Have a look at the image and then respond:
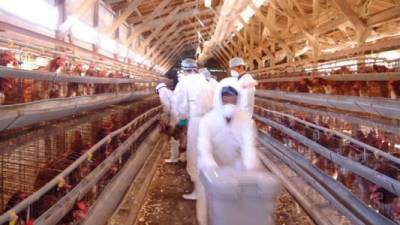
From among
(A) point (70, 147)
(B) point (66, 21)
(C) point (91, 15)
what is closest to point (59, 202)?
(A) point (70, 147)

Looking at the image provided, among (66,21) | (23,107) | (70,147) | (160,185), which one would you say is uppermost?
(66,21)

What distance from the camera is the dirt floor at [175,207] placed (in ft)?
12.8

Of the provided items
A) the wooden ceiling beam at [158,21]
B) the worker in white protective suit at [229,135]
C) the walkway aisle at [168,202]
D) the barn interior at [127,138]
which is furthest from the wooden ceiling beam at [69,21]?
the wooden ceiling beam at [158,21]

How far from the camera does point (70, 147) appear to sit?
12.0 feet

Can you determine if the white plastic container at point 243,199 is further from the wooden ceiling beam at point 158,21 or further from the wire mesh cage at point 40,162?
the wooden ceiling beam at point 158,21

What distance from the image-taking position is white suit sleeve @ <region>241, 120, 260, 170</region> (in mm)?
2688

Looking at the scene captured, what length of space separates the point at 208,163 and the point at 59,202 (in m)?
0.91

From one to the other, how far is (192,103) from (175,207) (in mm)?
1273

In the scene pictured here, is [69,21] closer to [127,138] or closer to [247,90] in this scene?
[127,138]

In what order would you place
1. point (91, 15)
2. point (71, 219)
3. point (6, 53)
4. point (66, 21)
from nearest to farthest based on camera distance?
1. point (6, 53)
2. point (71, 219)
3. point (66, 21)
4. point (91, 15)

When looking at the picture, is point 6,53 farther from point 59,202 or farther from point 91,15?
point 91,15

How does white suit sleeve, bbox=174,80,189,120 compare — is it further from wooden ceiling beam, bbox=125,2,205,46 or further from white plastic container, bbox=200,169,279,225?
wooden ceiling beam, bbox=125,2,205,46

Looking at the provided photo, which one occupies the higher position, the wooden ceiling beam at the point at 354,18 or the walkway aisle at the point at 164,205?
the wooden ceiling beam at the point at 354,18

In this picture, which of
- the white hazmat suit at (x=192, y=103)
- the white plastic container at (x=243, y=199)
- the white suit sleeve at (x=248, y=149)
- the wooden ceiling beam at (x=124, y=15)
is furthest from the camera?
the wooden ceiling beam at (x=124, y=15)
